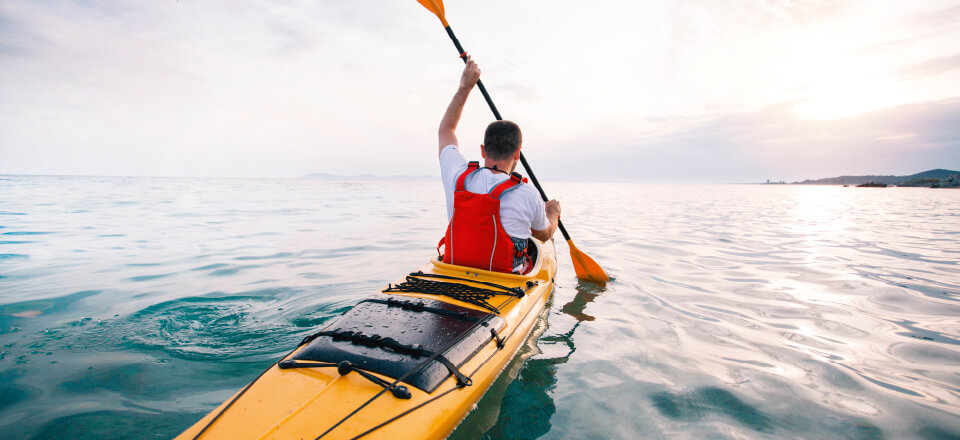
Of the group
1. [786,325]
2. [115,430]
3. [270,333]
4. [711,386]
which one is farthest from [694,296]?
[115,430]

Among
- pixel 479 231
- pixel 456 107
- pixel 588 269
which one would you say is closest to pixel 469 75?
pixel 456 107

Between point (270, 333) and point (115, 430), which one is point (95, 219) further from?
point (115, 430)

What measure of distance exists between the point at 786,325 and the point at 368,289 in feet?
18.9

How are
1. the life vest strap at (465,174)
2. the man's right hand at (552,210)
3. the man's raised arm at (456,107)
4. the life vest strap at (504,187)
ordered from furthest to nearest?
the man's right hand at (552,210), the man's raised arm at (456,107), the life vest strap at (465,174), the life vest strap at (504,187)

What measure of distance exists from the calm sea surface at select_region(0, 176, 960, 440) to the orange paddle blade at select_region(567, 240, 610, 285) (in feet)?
0.70

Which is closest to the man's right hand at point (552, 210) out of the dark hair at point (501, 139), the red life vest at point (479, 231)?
the red life vest at point (479, 231)

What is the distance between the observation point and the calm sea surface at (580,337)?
288 cm

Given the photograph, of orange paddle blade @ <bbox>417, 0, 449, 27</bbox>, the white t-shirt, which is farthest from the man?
orange paddle blade @ <bbox>417, 0, 449, 27</bbox>

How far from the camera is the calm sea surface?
2.88m

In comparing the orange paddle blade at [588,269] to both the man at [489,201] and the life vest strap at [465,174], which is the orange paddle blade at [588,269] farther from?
the life vest strap at [465,174]

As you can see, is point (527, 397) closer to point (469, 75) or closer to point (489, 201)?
point (489, 201)

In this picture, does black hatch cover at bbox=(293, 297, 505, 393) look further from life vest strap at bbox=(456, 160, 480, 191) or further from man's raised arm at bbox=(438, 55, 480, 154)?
man's raised arm at bbox=(438, 55, 480, 154)

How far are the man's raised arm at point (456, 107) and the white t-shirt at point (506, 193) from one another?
139mm

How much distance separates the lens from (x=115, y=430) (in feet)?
8.52
